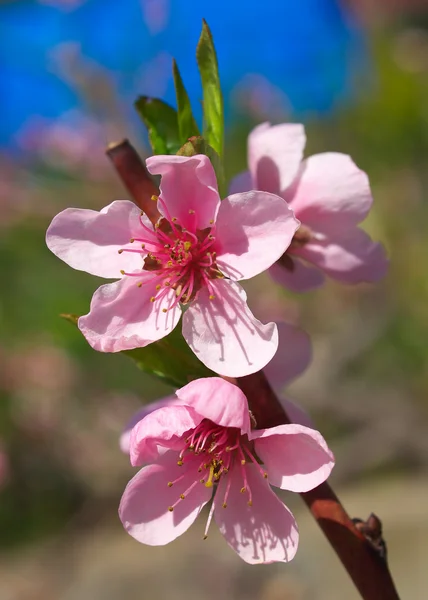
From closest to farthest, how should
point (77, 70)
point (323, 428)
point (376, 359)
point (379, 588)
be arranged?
point (379, 588), point (323, 428), point (376, 359), point (77, 70)

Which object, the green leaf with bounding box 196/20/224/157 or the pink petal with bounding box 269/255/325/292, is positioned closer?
the green leaf with bounding box 196/20/224/157

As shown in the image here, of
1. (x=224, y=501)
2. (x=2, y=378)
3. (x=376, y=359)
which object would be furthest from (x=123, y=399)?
(x=224, y=501)

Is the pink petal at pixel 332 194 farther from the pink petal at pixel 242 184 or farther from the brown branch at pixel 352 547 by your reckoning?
the brown branch at pixel 352 547

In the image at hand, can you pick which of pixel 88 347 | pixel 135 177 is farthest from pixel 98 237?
pixel 88 347

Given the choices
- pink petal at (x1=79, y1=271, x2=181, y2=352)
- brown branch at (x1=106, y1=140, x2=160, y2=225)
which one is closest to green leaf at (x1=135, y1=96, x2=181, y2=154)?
brown branch at (x1=106, y1=140, x2=160, y2=225)

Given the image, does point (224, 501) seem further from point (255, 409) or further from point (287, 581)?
point (287, 581)

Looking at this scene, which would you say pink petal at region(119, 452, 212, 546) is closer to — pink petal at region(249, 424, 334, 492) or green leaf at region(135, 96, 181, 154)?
pink petal at region(249, 424, 334, 492)

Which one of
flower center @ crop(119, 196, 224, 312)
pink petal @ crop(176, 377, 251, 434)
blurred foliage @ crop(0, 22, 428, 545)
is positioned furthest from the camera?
blurred foliage @ crop(0, 22, 428, 545)
